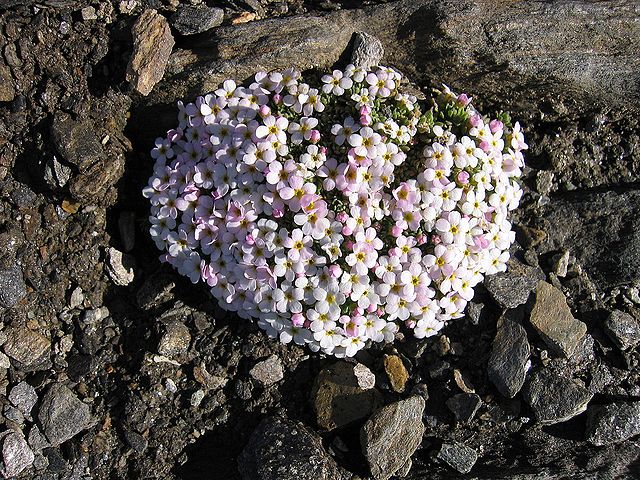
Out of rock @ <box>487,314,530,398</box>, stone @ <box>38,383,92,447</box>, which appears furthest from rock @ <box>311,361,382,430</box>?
stone @ <box>38,383,92,447</box>

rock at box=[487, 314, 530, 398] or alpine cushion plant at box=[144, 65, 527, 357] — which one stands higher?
alpine cushion plant at box=[144, 65, 527, 357]

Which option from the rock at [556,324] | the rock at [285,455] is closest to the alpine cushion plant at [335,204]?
the rock at [556,324]

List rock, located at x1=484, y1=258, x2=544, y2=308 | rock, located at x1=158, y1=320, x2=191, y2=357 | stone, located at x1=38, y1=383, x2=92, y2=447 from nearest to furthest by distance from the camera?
stone, located at x1=38, y1=383, x2=92, y2=447
rock, located at x1=158, y1=320, x2=191, y2=357
rock, located at x1=484, y1=258, x2=544, y2=308

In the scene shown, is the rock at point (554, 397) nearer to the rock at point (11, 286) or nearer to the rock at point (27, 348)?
the rock at point (27, 348)

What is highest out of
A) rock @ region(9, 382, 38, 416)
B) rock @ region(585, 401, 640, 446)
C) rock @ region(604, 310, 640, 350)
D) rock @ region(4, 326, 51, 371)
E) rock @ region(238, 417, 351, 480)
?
rock @ region(4, 326, 51, 371)

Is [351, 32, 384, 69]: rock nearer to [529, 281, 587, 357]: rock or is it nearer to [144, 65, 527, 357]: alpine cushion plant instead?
[144, 65, 527, 357]: alpine cushion plant

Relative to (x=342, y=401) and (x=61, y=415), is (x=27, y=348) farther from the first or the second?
(x=342, y=401)

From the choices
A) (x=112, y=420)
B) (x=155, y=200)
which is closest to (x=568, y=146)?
(x=155, y=200)
